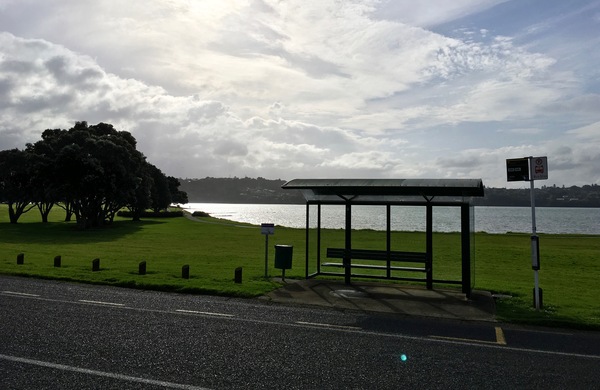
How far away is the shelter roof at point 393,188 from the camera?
42.5 ft

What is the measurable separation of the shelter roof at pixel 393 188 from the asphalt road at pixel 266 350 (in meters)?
4.27

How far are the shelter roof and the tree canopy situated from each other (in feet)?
124

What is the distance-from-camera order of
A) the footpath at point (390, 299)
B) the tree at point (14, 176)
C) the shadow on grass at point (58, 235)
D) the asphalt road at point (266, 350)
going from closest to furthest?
the asphalt road at point (266, 350) < the footpath at point (390, 299) < the shadow on grass at point (58, 235) < the tree at point (14, 176)

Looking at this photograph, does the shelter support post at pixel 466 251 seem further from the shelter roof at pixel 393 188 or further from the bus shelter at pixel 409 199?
the shelter roof at pixel 393 188

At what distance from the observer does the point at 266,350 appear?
24.8 feet

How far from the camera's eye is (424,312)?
35.9 ft

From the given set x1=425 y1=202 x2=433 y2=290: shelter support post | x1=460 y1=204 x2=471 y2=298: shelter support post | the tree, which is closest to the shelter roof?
x1=425 y1=202 x2=433 y2=290: shelter support post

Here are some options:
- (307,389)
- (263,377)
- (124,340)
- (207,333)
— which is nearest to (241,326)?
(207,333)

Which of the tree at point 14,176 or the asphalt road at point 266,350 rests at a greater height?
the tree at point 14,176

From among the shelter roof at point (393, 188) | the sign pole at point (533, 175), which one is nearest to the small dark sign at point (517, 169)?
the sign pole at point (533, 175)

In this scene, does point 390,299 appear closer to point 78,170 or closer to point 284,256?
point 284,256

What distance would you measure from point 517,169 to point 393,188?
3.39 meters

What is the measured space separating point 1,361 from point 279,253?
9.40 m

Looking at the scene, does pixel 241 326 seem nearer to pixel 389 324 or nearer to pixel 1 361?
pixel 389 324
